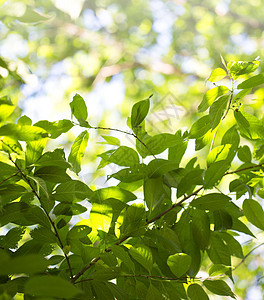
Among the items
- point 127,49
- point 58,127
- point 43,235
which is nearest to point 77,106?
point 58,127

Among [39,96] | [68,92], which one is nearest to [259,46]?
[68,92]

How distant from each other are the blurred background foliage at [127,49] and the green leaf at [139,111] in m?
2.54

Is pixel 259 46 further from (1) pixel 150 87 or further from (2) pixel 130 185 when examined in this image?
(2) pixel 130 185

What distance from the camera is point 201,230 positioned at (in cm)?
35

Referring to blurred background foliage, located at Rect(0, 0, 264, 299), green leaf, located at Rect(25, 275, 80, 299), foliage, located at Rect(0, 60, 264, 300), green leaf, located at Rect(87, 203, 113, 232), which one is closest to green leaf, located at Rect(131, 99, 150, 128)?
foliage, located at Rect(0, 60, 264, 300)

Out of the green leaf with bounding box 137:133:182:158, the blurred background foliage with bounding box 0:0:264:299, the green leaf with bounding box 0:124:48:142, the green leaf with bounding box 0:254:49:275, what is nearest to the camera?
the green leaf with bounding box 0:254:49:275

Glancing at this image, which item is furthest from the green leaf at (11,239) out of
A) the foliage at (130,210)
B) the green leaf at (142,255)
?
the green leaf at (142,255)

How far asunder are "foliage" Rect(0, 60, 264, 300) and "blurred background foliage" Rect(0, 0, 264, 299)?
8.33 feet

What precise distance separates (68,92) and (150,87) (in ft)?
2.75

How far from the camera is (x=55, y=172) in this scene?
1.08 ft

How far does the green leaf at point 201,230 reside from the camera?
348 millimetres

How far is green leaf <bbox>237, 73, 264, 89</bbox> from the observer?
0.36 metres

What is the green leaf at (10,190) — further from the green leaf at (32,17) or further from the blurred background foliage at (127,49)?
the blurred background foliage at (127,49)

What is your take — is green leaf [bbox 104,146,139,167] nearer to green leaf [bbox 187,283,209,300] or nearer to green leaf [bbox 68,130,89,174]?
green leaf [bbox 68,130,89,174]
